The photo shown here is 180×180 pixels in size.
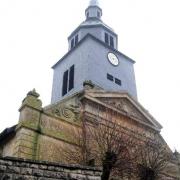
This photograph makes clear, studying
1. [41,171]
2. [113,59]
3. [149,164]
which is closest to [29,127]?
[149,164]

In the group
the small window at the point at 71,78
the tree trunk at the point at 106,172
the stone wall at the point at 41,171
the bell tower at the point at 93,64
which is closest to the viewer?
the stone wall at the point at 41,171

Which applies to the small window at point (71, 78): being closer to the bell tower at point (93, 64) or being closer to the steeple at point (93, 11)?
the bell tower at point (93, 64)

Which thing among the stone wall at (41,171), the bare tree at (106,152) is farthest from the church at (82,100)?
the stone wall at (41,171)

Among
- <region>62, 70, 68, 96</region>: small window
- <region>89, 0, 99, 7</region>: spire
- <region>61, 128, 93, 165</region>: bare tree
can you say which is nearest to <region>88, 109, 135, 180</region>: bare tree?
<region>61, 128, 93, 165</region>: bare tree

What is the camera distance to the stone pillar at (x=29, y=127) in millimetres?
14219

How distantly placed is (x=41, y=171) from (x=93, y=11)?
82.9 ft

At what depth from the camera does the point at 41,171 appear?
702 centimetres

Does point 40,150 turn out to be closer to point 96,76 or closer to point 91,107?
Answer: point 91,107

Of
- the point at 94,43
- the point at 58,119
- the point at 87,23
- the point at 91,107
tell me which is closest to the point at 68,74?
the point at 94,43

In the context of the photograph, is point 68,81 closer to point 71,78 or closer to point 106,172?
point 71,78

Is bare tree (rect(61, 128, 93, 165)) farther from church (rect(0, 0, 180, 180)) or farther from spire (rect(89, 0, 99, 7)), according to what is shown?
spire (rect(89, 0, 99, 7))

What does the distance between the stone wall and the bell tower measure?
48.7ft

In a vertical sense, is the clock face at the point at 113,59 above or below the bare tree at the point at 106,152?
above

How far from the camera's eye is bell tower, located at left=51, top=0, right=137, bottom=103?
75.9 feet
